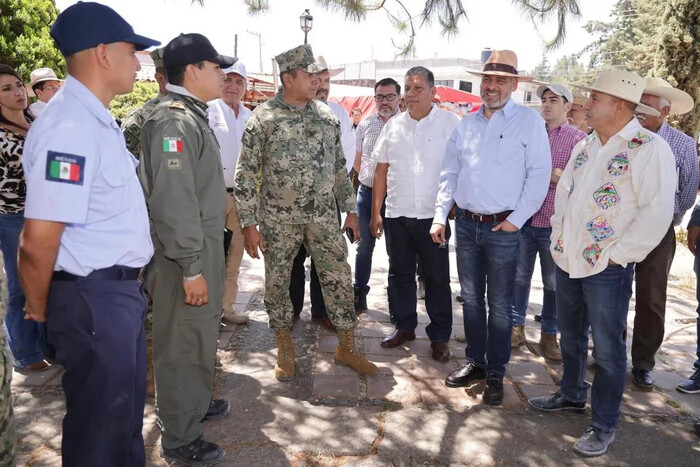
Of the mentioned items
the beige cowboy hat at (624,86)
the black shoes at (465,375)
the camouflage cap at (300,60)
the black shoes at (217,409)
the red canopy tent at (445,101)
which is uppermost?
the red canopy tent at (445,101)

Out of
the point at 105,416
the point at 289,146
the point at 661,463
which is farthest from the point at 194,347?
the point at 661,463

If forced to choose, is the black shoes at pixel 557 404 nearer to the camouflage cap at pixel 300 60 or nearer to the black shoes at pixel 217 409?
the black shoes at pixel 217 409

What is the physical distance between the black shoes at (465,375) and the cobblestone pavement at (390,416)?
0.07 meters

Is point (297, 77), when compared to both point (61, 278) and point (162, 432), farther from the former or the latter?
point (162, 432)

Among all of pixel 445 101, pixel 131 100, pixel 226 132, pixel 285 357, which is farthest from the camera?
pixel 445 101

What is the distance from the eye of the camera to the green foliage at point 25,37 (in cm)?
674

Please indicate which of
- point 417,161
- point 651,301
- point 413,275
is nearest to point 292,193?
point 417,161

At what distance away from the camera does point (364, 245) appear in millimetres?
4973

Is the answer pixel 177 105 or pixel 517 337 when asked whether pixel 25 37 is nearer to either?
pixel 177 105

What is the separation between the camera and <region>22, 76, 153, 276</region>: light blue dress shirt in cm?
175

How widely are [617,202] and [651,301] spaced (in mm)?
1249

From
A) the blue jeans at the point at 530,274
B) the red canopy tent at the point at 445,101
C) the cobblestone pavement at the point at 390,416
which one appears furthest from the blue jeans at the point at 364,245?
the red canopy tent at the point at 445,101

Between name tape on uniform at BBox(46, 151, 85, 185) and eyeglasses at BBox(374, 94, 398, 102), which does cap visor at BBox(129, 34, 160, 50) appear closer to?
name tape on uniform at BBox(46, 151, 85, 185)

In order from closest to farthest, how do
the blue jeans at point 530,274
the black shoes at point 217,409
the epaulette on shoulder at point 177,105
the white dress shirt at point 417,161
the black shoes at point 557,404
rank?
the epaulette on shoulder at point 177,105 < the black shoes at point 217,409 < the black shoes at point 557,404 < the white dress shirt at point 417,161 < the blue jeans at point 530,274
